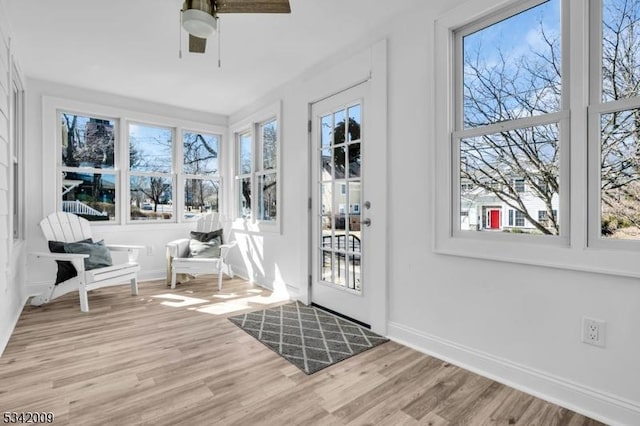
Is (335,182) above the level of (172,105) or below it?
below

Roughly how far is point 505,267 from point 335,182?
5.45ft

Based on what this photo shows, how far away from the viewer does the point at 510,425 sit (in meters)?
1.61

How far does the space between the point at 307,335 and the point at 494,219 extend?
64.1 inches

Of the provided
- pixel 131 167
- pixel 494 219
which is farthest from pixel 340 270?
pixel 131 167

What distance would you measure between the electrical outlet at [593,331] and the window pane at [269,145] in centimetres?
326

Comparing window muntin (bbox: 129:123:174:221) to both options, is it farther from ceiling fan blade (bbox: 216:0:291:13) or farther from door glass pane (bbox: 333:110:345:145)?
ceiling fan blade (bbox: 216:0:291:13)

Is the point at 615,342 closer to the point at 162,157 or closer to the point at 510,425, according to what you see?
the point at 510,425

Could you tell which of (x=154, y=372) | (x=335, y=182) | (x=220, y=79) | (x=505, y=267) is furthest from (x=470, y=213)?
(x=220, y=79)

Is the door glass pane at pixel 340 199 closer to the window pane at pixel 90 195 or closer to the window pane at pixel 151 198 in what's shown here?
the window pane at pixel 151 198

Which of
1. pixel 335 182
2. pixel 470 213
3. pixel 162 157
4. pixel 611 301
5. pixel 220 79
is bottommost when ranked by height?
pixel 611 301

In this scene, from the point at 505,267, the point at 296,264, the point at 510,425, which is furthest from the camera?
the point at 296,264

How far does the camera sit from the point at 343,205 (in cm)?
313

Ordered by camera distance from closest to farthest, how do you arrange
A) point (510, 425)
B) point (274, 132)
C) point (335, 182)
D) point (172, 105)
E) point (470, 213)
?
point (510, 425)
point (470, 213)
point (335, 182)
point (274, 132)
point (172, 105)

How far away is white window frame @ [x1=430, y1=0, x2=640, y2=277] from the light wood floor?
2.55ft
